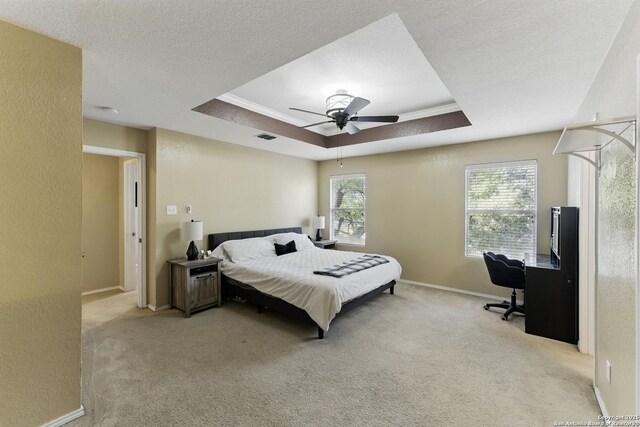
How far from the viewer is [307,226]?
6.43 metres

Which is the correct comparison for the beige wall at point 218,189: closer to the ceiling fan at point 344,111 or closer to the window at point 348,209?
the window at point 348,209

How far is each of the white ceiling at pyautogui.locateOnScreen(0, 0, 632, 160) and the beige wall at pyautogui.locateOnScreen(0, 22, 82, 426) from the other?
0.27 m

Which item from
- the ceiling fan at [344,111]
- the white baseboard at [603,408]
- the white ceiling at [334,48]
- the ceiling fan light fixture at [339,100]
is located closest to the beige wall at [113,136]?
the white ceiling at [334,48]

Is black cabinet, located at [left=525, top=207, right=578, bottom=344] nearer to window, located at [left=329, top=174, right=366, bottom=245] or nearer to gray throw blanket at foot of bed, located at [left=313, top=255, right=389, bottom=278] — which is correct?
gray throw blanket at foot of bed, located at [left=313, top=255, right=389, bottom=278]

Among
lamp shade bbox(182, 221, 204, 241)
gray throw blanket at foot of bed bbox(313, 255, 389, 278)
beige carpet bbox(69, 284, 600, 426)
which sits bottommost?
beige carpet bbox(69, 284, 600, 426)

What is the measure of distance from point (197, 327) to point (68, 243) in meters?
1.89

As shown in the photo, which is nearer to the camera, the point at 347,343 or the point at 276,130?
the point at 347,343

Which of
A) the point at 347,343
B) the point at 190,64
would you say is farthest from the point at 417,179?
the point at 190,64

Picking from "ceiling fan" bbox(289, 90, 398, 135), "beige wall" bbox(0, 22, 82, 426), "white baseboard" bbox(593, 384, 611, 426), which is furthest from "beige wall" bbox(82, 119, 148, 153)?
"white baseboard" bbox(593, 384, 611, 426)

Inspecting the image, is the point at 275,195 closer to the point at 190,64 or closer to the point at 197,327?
the point at 197,327

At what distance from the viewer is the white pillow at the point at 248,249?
170 inches

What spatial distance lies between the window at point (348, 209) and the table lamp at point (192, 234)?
3215mm

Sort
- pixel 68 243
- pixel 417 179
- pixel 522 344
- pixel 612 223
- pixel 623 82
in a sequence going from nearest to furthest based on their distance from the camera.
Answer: pixel 623 82
pixel 612 223
pixel 68 243
pixel 522 344
pixel 417 179

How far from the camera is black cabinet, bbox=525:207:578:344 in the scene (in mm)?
2982
